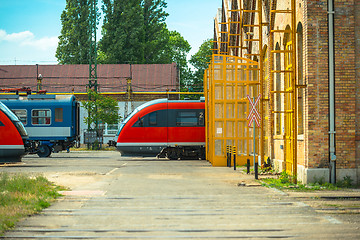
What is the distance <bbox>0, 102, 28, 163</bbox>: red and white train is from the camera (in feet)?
84.5

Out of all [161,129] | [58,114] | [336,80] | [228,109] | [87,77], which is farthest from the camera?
[87,77]

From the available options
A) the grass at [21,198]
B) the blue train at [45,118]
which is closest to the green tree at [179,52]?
the blue train at [45,118]

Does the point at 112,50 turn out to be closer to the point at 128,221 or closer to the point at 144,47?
the point at 144,47

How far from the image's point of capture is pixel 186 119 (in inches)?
1296

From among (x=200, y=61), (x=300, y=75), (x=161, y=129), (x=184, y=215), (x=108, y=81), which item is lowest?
(x=184, y=215)

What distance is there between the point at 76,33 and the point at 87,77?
39.0 feet

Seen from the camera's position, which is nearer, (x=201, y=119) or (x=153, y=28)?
(x=201, y=119)

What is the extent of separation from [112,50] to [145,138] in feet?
132

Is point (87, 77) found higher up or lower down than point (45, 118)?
higher up

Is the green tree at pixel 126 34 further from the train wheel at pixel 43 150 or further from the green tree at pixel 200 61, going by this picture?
the train wheel at pixel 43 150

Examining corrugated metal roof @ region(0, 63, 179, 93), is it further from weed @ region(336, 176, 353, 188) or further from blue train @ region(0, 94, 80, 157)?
weed @ region(336, 176, 353, 188)

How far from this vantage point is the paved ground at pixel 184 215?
28.7 ft

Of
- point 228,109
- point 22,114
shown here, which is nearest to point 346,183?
point 228,109

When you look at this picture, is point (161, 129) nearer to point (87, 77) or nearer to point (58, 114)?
point (58, 114)
